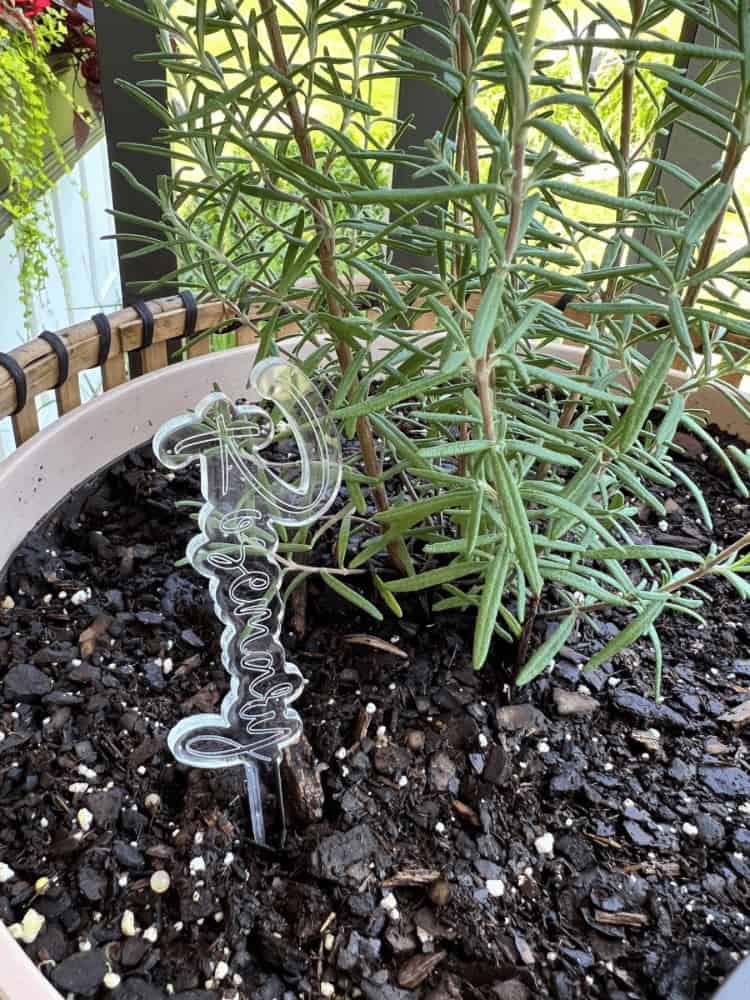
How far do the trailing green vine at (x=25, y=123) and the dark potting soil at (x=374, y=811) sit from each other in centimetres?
62

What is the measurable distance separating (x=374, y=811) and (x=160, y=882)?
0.21 m

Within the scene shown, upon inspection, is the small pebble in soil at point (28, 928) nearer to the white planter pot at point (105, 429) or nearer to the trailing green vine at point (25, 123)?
the white planter pot at point (105, 429)

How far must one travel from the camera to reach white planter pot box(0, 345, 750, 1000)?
3.32ft

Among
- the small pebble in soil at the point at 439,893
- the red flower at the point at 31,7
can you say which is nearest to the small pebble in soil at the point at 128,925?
the small pebble in soil at the point at 439,893

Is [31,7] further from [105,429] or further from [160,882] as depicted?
[160,882]

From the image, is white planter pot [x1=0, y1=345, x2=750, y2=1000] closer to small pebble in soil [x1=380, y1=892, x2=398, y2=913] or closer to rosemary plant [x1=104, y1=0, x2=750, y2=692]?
rosemary plant [x1=104, y1=0, x2=750, y2=692]

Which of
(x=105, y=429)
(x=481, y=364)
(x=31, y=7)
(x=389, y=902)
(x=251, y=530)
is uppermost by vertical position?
(x=31, y=7)

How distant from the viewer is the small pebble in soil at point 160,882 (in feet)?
2.53

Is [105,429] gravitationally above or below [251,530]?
below

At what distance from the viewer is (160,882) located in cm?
77

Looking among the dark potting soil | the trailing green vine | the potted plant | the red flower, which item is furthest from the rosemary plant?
the red flower

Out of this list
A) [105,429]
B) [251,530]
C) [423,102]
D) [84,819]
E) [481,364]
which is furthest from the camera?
[423,102]

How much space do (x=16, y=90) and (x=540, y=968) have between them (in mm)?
1505

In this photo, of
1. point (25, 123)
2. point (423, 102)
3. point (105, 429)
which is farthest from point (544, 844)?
point (25, 123)
